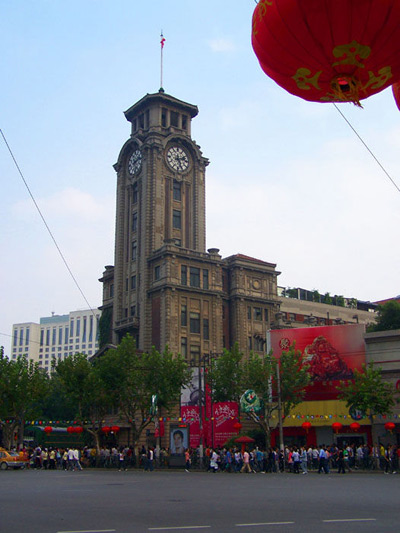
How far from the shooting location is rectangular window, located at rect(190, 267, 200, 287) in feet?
217

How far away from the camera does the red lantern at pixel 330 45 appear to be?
7379 mm

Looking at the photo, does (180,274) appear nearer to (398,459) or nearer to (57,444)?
(57,444)

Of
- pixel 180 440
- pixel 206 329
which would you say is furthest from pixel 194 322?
pixel 180 440

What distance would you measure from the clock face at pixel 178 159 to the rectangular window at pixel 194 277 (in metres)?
13.3

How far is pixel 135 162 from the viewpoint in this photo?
73.1 meters

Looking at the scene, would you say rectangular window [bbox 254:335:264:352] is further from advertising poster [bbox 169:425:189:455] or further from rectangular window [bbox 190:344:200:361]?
advertising poster [bbox 169:425:189:455]

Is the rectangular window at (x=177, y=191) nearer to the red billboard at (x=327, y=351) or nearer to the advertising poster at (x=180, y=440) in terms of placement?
the red billboard at (x=327, y=351)

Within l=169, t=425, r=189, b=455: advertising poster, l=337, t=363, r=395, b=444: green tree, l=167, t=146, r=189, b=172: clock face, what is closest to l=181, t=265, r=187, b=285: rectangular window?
l=167, t=146, r=189, b=172: clock face

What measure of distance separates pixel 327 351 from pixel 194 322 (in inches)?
775

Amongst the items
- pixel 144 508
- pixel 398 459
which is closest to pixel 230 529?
pixel 144 508

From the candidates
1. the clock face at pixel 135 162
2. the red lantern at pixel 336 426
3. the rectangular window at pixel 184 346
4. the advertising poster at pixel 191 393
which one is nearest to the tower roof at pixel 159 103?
the clock face at pixel 135 162

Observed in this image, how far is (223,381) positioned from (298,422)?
7441mm

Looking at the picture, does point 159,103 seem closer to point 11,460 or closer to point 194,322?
point 194,322

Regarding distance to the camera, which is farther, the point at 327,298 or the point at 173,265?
the point at 327,298
